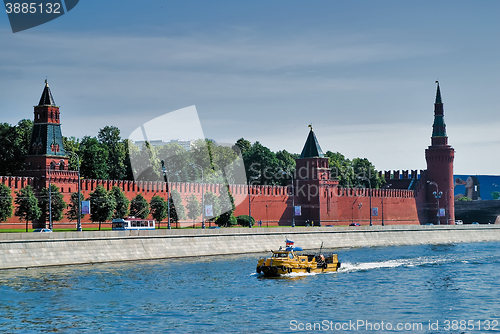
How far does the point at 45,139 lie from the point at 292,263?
29272 mm

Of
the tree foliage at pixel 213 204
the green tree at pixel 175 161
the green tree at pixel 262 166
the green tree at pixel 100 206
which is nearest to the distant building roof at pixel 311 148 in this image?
the green tree at pixel 262 166

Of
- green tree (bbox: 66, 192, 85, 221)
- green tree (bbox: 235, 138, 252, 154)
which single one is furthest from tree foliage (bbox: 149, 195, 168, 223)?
green tree (bbox: 235, 138, 252, 154)

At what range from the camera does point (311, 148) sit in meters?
86.8

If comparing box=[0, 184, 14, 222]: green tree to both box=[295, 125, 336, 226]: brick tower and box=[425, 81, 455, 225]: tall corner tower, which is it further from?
box=[425, 81, 455, 225]: tall corner tower

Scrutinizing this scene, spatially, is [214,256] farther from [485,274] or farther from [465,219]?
[465,219]

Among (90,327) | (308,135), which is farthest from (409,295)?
(308,135)

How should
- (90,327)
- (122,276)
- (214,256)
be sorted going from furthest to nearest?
(214,256), (122,276), (90,327)

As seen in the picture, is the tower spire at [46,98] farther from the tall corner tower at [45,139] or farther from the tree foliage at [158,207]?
the tree foliage at [158,207]

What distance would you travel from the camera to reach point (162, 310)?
95.9ft

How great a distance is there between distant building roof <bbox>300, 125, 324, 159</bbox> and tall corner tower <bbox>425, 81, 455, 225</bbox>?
23.4 metres

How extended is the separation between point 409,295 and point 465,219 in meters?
87.1

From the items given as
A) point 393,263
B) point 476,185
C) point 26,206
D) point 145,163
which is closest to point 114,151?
point 145,163

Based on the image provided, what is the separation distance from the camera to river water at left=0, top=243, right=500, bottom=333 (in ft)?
86.8

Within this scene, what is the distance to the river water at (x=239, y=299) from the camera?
2645cm
